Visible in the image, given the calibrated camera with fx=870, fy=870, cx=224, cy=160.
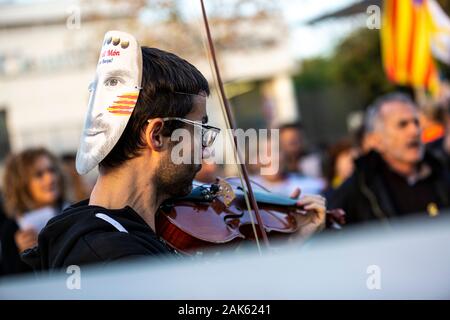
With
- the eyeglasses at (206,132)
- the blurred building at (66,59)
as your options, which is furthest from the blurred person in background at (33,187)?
the blurred building at (66,59)

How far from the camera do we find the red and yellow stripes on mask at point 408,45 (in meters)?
8.68

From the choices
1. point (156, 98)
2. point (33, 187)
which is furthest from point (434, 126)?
point (156, 98)

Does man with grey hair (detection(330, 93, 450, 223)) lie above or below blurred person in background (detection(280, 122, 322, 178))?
below

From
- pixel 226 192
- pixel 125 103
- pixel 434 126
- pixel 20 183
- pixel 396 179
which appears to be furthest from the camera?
pixel 434 126

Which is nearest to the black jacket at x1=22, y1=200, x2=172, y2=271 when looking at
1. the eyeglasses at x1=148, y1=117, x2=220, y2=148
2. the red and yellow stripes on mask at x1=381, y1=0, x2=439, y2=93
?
the eyeglasses at x1=148, y1=117, x2=220, y2=148

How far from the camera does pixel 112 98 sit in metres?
2.19

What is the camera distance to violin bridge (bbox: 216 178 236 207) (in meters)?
2.70

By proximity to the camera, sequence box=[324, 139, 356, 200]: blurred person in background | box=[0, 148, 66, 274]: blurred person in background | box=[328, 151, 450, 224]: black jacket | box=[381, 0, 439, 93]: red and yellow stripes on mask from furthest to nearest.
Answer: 1. box=[381, 0, 439, 93]: red and yellow stripes on mask
2. box=[324, 139, 356, 200]: blurred person in background
3. box=[328, 151, 450, 224]: black jacket
4. box=[0, 148, 66, 274]: blurred person in background

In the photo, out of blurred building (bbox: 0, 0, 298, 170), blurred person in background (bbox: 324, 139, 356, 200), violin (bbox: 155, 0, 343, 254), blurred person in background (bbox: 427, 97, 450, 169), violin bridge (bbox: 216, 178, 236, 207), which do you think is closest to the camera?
violin (bbox: 155, 0, 343, 254)

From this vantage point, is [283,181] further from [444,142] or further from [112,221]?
[112,221]

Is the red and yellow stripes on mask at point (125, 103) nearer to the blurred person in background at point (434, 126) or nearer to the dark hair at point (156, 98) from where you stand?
the dark hair at point (156, 98)

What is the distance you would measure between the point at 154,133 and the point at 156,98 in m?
0.09

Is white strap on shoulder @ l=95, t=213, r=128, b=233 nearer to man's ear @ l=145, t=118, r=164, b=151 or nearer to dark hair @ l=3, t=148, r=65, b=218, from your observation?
man's ear @ l=145, t=118, r=164, b=151

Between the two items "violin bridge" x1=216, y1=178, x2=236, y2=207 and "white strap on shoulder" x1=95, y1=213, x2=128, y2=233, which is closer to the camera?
"white strap on shoulder" x1=95, y1=213, x2=128, y2=233
